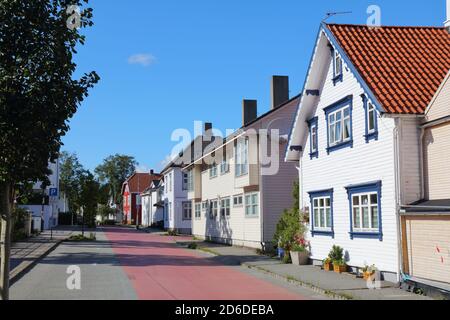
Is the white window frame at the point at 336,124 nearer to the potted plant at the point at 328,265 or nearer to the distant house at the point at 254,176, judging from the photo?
the potted plant at the point at 328,265

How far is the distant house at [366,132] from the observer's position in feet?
51.9

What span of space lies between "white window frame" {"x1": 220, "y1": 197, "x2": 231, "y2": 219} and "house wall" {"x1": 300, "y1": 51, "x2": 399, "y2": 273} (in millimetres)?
13029

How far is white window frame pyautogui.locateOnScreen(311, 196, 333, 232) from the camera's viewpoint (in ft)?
67.5

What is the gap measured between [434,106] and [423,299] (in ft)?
17.3

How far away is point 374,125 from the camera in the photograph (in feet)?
56.0

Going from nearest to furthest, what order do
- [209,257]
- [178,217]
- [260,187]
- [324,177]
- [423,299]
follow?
[423,299] < [324,177] < [209,257] < [260,187] < [178,217]

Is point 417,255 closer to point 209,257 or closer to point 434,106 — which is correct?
point 434,106

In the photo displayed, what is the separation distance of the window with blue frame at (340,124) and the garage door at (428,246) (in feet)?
15.3

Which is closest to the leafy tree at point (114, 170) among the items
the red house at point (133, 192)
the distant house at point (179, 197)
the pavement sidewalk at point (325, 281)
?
the red house at point (133, 192)

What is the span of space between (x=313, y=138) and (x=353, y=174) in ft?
14.2

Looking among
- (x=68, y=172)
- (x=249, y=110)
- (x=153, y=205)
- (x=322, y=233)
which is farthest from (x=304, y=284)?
(x=68, y=172)
